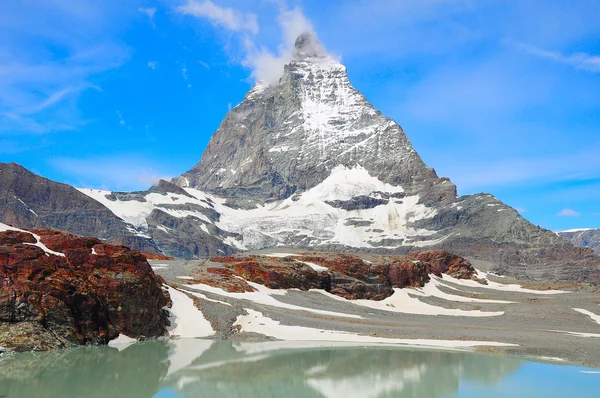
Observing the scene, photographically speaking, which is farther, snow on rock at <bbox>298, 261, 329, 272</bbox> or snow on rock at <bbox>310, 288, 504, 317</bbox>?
snow on rock at <bbox>298, 261, 329, 272</bbox>

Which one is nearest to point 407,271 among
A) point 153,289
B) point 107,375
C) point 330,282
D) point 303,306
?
point 330,282

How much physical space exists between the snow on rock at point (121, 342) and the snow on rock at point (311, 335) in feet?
33.9

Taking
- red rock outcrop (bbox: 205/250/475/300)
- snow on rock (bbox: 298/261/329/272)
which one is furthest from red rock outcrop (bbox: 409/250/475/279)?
snow on rock (bbox: 298/261/329/272)

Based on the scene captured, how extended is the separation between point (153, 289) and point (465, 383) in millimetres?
26139

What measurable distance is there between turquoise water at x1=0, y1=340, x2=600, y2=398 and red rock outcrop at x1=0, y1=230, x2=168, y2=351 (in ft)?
6.60

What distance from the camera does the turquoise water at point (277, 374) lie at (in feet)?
83.5

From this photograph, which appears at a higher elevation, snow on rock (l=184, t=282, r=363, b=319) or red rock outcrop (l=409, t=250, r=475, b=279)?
red rock outcrop (l=409, t=250, r=475, b=279)

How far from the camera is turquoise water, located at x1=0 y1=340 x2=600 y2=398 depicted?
1002 inches

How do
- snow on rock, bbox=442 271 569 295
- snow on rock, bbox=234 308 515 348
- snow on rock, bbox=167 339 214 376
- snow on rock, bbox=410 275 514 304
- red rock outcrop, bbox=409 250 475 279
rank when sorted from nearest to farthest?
snow on rock, bbox=167 339 214 376 → snow on rock, bbox=234 308 515 348 → snow on rock, bbox=410 275 514 304 → snow on rock, bbox=442 271 569 295 → red rock outcrop, bbox=409 250 475 279

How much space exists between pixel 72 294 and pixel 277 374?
16.4 meters

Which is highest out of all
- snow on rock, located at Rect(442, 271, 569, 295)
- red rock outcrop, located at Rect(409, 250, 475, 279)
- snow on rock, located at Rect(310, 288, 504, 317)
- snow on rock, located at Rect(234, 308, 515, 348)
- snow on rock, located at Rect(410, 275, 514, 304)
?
red rock outcrop, located at Rect(409, 250, 475, 279)

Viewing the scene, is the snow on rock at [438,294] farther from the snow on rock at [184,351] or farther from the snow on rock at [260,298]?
the snow on rock at [184,351]

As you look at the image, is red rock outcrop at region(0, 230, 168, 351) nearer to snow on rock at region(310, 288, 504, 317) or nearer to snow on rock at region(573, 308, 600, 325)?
snow on rock at region(310, 288, 504, 317)

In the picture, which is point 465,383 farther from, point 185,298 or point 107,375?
point 185,298
